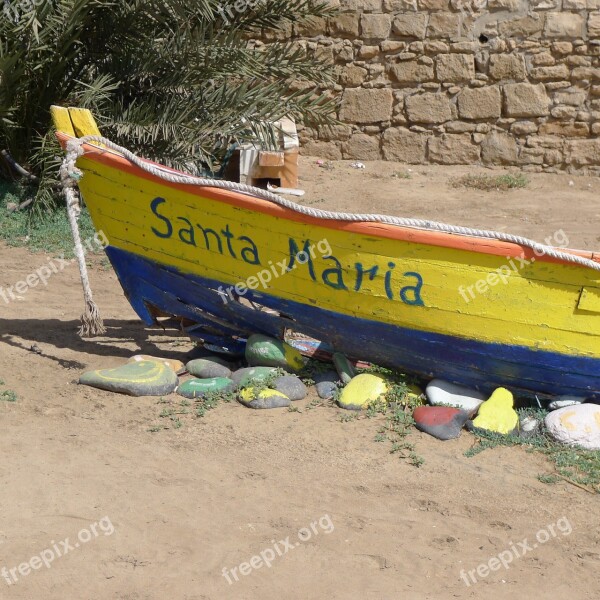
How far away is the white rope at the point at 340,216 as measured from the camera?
410cm

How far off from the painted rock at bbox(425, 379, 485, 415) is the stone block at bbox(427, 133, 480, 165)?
517cm

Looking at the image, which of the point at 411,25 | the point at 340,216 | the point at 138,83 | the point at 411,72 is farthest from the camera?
the point at 411,72

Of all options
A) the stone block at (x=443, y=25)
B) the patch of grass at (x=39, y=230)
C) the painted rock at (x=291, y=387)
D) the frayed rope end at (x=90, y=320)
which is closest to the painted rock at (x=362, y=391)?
the painted rock at (x=291, y=387)

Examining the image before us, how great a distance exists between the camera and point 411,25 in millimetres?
9141

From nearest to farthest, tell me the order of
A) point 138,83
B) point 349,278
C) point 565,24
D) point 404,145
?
point 349,278, point 138,83, point 565,24, point 404,145

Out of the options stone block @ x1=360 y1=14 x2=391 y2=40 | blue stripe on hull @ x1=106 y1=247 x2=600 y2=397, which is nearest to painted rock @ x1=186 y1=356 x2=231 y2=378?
blue stripe on hull @ x1=106 y1=247 x2=600 y2=397

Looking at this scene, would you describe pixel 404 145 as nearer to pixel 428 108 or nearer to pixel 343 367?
pixel 428 108

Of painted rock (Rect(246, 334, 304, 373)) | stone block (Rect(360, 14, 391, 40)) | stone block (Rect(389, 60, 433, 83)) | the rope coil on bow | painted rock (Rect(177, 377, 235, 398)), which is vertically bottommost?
painted rock (Rect(177, 377, 235, 398))

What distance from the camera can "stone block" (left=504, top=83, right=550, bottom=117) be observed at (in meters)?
9.05

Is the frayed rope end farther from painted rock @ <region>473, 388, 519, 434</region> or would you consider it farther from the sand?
painted rock @ <region>473, 388, 519, 434</region>

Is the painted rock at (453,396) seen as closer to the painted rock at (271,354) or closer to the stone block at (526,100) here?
the painted rock at (271,354)

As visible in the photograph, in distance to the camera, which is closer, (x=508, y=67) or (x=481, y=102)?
(x=508, y=67)

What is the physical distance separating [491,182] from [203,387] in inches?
204

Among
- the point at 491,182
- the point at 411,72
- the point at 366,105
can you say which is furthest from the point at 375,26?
the point at 491,182
